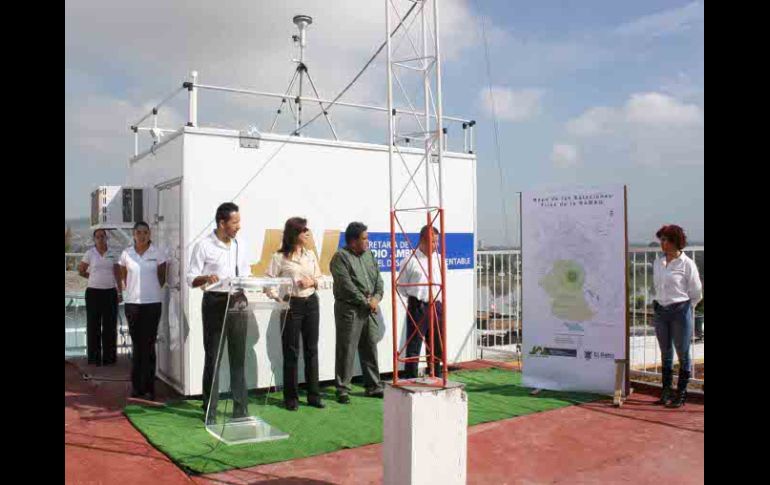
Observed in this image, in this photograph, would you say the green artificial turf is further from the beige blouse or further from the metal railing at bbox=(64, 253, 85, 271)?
the metal railing at bbox=(64, 253, 85, 271)

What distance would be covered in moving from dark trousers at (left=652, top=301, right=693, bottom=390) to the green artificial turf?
81cm

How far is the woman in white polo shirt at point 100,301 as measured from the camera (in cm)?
774

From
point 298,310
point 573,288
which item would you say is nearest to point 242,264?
point 298,310

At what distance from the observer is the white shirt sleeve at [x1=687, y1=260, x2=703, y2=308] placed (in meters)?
5.90

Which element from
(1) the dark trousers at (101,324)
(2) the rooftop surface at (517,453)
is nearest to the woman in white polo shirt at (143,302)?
(2) the rooftop surface at (517,453)

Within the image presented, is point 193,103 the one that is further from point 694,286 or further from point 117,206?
point 694,286

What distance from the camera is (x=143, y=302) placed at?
243 inches

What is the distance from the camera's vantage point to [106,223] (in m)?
6.85

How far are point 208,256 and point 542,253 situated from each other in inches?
137

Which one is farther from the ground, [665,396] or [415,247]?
[415,247]

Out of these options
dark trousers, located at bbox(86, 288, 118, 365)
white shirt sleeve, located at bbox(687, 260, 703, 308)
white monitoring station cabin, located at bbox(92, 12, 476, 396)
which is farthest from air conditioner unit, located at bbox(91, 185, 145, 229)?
white shirt sleeve, located at bbox(687, 260, 703, 308)

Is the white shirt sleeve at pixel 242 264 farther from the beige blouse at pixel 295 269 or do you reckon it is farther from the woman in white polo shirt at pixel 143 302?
the woman in white polo shirt at pixel 143 302

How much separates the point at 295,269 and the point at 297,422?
1348 millimetres

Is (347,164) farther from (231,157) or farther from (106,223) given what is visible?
(106,223)
